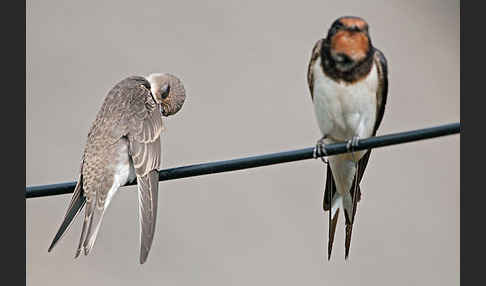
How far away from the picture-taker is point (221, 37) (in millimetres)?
10055

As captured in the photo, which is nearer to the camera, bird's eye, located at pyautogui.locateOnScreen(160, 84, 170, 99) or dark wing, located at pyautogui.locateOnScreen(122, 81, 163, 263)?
dark wing, located at pyautogui.locateOnScreen(122, 81, 163, 263)

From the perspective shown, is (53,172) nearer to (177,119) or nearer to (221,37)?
(177,119)

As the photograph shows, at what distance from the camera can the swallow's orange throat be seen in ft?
14.8

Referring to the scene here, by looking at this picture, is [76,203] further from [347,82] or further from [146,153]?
[347,82]

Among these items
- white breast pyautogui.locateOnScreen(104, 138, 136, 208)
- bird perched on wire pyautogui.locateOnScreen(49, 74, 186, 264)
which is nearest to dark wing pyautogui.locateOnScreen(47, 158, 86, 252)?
bird perched on wire pyautogui.locateOnScreen(49, 74, 186, 264)

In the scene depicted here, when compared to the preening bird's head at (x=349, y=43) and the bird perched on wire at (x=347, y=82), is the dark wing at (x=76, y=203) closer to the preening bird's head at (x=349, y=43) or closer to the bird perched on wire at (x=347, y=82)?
the bird perched on wire at (x=347, y=82)

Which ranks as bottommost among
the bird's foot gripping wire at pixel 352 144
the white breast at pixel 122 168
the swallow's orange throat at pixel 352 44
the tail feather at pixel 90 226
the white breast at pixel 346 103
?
the tail feather at pixel 90 226

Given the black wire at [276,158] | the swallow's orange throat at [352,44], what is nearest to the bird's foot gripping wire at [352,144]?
the black wire at [276,158]

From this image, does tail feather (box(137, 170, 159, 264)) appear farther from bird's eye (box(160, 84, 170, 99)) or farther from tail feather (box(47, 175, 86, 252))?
bird's eye (box(160, 84, 170, 99))

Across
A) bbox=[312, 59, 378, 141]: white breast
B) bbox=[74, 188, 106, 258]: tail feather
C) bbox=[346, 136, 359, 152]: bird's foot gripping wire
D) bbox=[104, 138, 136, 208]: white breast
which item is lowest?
bbox=[74, 188, 106, 258]: tail feather

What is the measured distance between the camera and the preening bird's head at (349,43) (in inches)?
177

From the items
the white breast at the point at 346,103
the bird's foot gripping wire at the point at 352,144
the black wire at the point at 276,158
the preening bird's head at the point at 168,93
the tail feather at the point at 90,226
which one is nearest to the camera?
the black wire at the point at 276,158

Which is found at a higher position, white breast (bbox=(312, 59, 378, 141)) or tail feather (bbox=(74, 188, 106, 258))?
white breast (bbox=(312, 59, 378, 141))

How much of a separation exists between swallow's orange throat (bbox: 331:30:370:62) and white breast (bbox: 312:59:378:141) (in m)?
0.11
